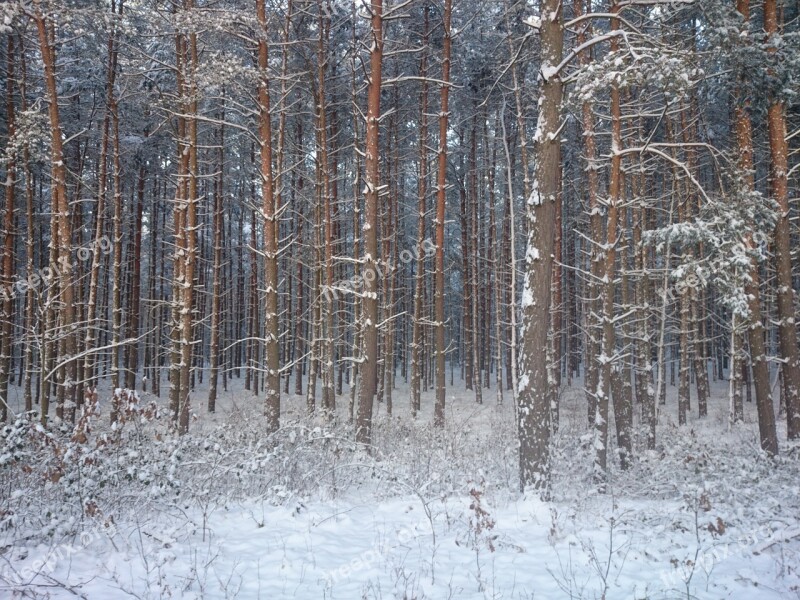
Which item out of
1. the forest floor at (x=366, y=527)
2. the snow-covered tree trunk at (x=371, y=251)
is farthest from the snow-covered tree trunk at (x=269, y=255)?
the snow-covered tree trunk at (x=371, y=251)

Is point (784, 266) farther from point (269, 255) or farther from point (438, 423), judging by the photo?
point (269, 255)

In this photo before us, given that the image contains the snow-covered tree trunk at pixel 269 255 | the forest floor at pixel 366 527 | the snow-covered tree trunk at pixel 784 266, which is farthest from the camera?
the snow-covered tree trunk at pixel 784 266

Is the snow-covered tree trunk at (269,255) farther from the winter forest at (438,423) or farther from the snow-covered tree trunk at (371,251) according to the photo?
the snow-covered tree trunk at (371,251)

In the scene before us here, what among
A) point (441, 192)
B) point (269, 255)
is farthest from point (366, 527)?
point (441, 192)

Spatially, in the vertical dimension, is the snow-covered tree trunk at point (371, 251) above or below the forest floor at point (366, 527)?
above

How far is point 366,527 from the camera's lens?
20.1 feet

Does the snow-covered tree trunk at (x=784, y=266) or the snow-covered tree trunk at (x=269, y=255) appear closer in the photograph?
the snow-covered tree trunk at (x=269, y=255)

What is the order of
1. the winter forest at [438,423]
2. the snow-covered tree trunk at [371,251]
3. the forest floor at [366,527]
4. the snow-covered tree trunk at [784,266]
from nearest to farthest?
the forest floor at [366,527], the winter forest at [438,423], the snow-covered tree trunk at [371,251], the snow-covered tree trunk at [784,266]

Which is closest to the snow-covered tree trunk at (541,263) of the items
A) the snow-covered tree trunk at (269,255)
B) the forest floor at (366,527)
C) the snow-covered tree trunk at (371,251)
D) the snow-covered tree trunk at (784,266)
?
the forest floor at (366,527)

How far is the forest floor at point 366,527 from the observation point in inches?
174

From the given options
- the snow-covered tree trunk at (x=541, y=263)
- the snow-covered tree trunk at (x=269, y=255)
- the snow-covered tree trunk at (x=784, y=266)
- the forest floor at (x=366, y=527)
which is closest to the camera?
the forest floor at (x=366, y=527)

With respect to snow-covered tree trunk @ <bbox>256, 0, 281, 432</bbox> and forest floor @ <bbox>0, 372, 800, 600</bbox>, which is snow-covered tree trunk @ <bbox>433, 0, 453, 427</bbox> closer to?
snow-covered tree trunk @ <bbox>256, 0, 281, 432</bbox>

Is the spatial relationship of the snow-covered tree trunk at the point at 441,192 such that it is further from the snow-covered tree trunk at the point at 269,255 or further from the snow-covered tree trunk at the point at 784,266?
the snow-covered tree trunk at the point at 784,266

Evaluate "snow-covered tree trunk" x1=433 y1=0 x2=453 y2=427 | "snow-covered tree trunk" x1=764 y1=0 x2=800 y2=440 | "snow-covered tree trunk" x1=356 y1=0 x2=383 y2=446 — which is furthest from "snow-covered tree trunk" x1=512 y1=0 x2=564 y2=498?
"snow-covered tree trunk" x1=433 y1=0 x2=453 y2=427
